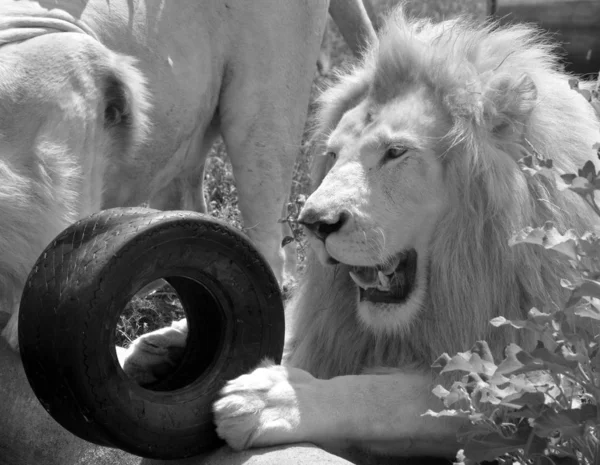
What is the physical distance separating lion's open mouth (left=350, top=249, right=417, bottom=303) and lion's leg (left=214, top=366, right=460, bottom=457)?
20 centimetres

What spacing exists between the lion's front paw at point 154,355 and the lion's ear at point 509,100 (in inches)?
39.8

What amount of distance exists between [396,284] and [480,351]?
585 millimetres

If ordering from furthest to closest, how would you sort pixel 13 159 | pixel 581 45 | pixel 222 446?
1. pixel 581 45
2. pixel 13 159
3. pixel 222 446

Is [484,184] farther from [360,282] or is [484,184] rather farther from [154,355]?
[154,355]

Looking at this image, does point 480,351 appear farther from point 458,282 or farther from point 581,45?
point 581,45

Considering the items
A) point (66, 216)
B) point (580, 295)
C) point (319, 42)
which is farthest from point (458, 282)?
point (319, 42)

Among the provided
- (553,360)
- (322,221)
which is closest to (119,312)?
(322,221)

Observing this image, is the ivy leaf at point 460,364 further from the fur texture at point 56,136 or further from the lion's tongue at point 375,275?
the fur texture at point 56,136

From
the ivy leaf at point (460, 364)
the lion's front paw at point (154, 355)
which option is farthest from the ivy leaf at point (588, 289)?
the lion's front paw at point (154, 355)

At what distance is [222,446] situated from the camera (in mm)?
2570

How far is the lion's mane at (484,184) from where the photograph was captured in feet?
8.73

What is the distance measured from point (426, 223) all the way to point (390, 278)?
170mm

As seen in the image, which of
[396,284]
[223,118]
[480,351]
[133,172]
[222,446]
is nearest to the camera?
[480,351]

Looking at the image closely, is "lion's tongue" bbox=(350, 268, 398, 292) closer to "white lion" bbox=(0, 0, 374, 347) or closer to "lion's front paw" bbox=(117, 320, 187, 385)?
"lion's front paw" bbox=(117, 320, 187, 385)
